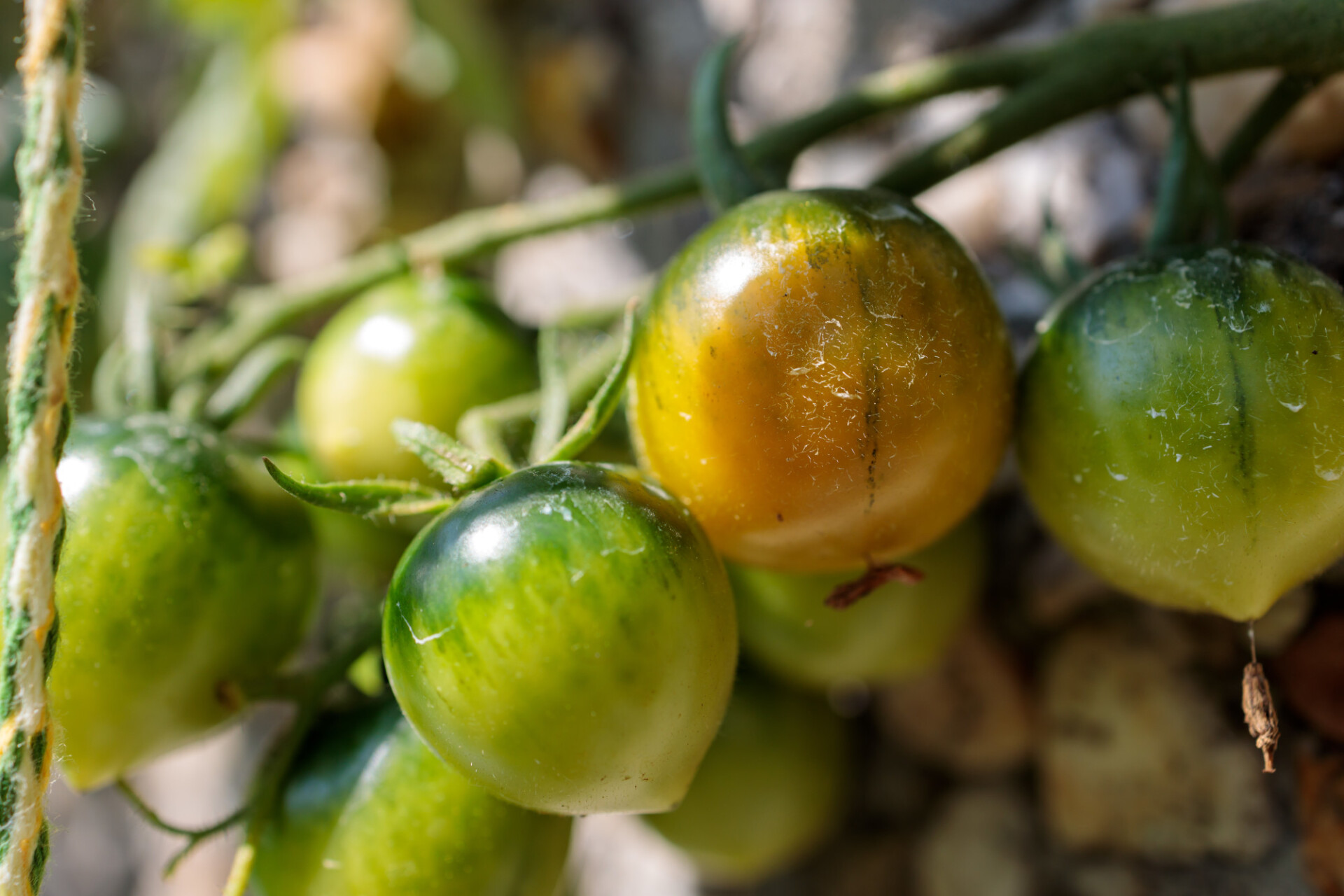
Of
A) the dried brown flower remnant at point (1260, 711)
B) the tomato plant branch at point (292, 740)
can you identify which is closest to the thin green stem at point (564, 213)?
the tomato plant branch at point (292, 740)

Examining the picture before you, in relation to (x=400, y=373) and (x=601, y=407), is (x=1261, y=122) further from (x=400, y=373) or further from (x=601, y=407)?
(x=400, y=373)

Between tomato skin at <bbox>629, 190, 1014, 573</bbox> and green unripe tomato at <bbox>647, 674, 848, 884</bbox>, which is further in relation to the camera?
green unripe tomato at <bbox>647, 674, 848, 884</bbox>

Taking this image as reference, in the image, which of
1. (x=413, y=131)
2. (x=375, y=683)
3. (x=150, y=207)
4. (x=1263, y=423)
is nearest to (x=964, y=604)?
(x=1263, y=423)

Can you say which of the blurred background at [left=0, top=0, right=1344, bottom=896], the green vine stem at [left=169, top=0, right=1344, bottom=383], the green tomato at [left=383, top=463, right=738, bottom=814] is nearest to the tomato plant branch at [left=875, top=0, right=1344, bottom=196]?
the green vine stem at [left=169, top=0, right=1344, bottom=383]

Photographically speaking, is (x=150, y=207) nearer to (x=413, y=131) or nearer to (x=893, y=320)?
(x=413, y=131)

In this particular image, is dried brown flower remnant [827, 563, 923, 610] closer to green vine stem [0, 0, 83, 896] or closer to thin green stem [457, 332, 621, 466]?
thin green stem [457, 332, 621, 466]

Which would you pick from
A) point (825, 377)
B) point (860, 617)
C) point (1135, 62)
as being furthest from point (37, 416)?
point (1135, 62)
